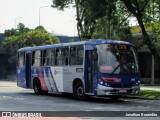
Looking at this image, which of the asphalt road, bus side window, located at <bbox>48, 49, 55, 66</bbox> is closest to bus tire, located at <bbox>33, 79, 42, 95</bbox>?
bus side window, located at <bbox>48, 49, 55, 66</bbox>

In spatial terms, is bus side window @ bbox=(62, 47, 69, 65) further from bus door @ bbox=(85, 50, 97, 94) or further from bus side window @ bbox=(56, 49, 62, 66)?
bus door @ bbox=(85, 50, 97, 94)

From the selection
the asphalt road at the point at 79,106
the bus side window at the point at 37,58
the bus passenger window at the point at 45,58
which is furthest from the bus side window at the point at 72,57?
the bus side window at the point at 37,58

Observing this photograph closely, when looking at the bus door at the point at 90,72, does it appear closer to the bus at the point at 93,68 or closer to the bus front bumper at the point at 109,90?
the bus at the point at 93,68

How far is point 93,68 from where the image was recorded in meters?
21.8

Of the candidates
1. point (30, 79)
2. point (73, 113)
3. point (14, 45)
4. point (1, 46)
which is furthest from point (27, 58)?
point (1, 46)

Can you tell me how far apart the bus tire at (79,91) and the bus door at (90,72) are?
0.66m

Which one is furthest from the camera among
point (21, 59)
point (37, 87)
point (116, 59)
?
point (21, 59)

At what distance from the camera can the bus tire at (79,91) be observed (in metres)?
22.7

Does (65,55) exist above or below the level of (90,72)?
above

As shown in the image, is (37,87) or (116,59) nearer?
(116,59)

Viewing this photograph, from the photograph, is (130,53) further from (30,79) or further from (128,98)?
(30,79)

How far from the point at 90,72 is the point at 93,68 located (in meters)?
0.31

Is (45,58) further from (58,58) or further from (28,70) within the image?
(28,70)

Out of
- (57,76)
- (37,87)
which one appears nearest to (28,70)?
(37,87)
